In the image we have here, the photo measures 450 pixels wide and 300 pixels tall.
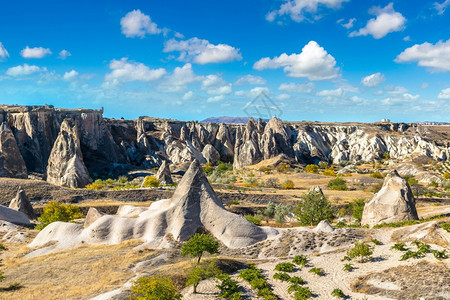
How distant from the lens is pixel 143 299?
12227mm

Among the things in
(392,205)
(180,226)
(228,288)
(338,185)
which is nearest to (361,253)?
(228,288)

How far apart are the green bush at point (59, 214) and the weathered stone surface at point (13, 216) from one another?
58.9 inches

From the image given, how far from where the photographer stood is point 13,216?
28.9 metres

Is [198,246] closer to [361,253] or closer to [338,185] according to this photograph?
[361,253]

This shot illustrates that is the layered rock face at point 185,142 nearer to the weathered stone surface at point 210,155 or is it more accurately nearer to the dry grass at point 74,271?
the weathered stone surface at point 210,155

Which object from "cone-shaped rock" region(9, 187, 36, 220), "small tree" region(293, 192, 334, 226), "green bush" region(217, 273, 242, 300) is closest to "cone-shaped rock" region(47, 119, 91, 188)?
"cone-shaped rock" region(9, 187, 36, 220)

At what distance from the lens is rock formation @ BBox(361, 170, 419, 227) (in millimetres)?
24312

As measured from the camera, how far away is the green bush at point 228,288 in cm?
1448

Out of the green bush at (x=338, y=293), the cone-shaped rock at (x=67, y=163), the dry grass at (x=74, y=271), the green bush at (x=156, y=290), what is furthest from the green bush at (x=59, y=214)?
the green bush at (x=338, y=293)

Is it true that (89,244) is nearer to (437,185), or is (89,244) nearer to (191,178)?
(191,178)

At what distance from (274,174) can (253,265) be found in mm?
54571

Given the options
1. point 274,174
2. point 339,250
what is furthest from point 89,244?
point 274,174

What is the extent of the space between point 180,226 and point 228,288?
6.53 m

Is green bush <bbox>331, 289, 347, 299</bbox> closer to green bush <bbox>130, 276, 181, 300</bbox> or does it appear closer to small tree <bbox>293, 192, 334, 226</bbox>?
green bush <bbox>130, 276, 181, 300</bbox>
